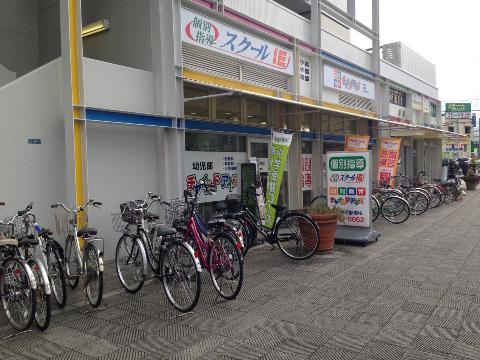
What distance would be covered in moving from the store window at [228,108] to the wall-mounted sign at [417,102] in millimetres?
12549

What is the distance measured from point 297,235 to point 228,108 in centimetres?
397

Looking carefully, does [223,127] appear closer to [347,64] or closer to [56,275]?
[56,275]

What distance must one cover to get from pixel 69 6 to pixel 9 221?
3.36 meters

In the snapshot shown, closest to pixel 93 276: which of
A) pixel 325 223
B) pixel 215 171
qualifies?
pixel 325 223

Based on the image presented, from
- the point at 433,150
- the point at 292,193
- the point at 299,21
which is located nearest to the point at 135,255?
the point at 292,193

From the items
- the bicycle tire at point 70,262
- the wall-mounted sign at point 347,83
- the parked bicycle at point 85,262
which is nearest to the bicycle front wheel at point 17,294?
the parked bicycle at point 85,262

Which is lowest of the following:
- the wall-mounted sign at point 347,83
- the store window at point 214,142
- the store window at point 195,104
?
the store window at point 214,142

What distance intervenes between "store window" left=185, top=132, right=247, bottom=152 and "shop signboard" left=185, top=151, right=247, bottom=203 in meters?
0.09

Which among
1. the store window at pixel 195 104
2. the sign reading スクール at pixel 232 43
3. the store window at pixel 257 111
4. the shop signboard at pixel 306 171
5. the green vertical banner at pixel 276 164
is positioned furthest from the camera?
the shop signboard at pixel 306 171

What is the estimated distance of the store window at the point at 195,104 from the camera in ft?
29.1

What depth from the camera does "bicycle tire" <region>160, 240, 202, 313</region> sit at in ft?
15.0

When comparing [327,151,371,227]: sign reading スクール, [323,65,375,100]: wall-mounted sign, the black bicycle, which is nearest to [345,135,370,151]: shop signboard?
[323,65,375,100]: wall-mounted sign

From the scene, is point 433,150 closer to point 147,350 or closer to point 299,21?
point 299,21

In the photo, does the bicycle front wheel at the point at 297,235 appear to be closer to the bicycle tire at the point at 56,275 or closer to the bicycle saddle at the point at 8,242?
the bicycle tire at the point at 56,275
